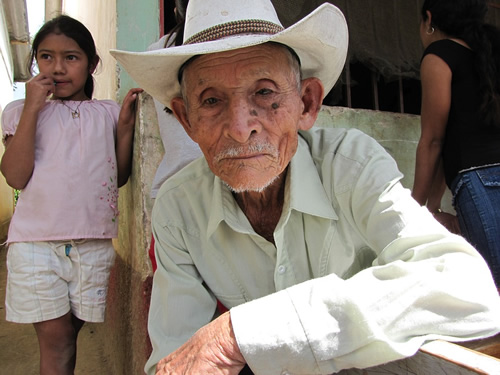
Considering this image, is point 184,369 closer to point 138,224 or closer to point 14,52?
point 138,224

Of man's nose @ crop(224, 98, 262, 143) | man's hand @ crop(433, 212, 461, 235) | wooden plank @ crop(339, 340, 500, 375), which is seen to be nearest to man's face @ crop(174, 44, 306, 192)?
man's nose @ crop(224, 98, 262, 143)

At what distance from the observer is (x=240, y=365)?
3.01 feet

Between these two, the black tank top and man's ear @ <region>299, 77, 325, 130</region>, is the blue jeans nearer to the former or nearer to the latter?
the black tank top

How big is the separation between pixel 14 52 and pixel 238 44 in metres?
11.0

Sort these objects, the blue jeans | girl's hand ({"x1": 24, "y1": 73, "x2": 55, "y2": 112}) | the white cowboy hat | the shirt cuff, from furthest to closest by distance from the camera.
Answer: girl's hand ({"x1": 24, "y1": 73, "x2": 55, "y2": 112})
the blue jeans
the white cowboy hat
the shirt cuff

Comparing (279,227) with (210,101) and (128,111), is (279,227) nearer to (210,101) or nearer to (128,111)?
(210,101)

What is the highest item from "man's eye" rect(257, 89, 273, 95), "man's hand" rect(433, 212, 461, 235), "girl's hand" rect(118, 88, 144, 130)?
"man's eye" rect(257, 89, 273, 95)

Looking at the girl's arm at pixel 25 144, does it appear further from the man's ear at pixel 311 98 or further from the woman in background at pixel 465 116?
the woman in background at pixel 465 116

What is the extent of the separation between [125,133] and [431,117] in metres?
1.67

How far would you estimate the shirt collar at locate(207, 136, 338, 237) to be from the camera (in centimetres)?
125

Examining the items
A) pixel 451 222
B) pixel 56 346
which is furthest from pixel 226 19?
pixel 451 222

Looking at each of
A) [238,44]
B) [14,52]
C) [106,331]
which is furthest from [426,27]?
[14,52]

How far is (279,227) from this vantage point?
1259 millimetres

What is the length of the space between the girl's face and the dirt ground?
5.61 feet
